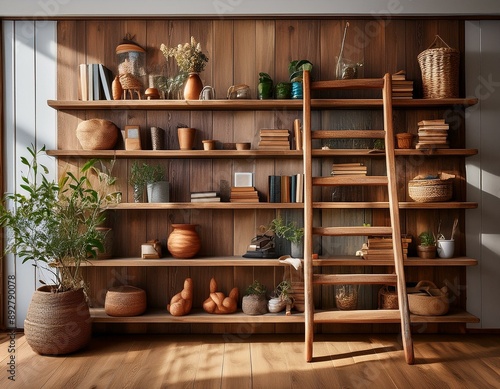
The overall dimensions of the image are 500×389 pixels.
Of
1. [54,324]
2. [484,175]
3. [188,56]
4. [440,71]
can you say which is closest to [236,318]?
[54,324]

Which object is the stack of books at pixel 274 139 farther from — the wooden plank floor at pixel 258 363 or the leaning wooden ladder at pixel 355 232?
the wooden plank floor at pixel 258 363

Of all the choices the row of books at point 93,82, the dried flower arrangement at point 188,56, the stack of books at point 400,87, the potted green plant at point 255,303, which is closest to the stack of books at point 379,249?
the potted green plant at point 255,303

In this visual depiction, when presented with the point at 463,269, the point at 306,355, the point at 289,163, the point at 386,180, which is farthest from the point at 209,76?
the point at 463,269

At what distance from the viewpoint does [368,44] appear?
149 inches

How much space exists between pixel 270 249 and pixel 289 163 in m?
0.70

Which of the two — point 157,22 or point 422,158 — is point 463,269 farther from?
point 157,22

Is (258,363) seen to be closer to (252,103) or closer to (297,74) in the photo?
(252,103)

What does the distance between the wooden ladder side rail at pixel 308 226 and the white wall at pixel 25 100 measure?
78.2 inches

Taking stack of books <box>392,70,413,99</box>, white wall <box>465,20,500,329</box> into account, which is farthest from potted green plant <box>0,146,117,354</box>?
white wall <box>465,20,500,329</box>

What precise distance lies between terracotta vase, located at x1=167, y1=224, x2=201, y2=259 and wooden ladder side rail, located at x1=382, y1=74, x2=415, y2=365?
4.68 ft

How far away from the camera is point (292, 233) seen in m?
3.74

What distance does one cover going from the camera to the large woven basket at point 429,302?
3465 mm

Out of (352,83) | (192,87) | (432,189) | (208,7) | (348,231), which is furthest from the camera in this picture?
(208,7)

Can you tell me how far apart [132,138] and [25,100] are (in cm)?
95
